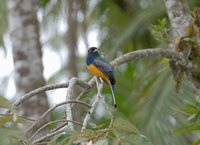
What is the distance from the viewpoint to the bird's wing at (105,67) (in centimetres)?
234

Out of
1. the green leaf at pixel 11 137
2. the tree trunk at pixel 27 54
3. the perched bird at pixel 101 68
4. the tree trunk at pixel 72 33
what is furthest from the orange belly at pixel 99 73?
the tree trunk at pixel 72 33

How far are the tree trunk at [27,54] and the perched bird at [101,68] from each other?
1.60 m

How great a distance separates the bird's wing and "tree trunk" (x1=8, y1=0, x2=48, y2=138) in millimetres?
1652

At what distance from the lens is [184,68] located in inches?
107

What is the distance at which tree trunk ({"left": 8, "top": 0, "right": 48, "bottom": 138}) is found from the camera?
4.11m

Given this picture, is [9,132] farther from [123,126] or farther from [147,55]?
[147,55]

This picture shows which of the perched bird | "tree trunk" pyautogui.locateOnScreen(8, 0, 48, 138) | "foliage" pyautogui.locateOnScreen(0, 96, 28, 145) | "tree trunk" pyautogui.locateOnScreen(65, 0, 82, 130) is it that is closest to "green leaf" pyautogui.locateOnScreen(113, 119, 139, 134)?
"foliage" pyautogui.locateOnScreen(0, 96, 28, 145)

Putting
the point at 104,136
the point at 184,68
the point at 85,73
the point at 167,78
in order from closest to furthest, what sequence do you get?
the point at 104,136 → the point at 184,68 → the point at 167,78 → the point at 85,73

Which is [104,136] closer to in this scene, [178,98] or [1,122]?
[1,122]

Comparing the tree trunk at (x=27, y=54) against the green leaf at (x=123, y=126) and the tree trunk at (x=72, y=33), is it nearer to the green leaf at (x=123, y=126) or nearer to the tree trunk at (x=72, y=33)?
the tree trunk at (x=72, y=33)

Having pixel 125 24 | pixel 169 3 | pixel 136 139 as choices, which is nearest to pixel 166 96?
pixel 125 24

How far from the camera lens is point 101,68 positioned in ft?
7.82

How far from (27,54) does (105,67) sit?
6.41 ft

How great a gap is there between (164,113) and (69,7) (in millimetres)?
1265
